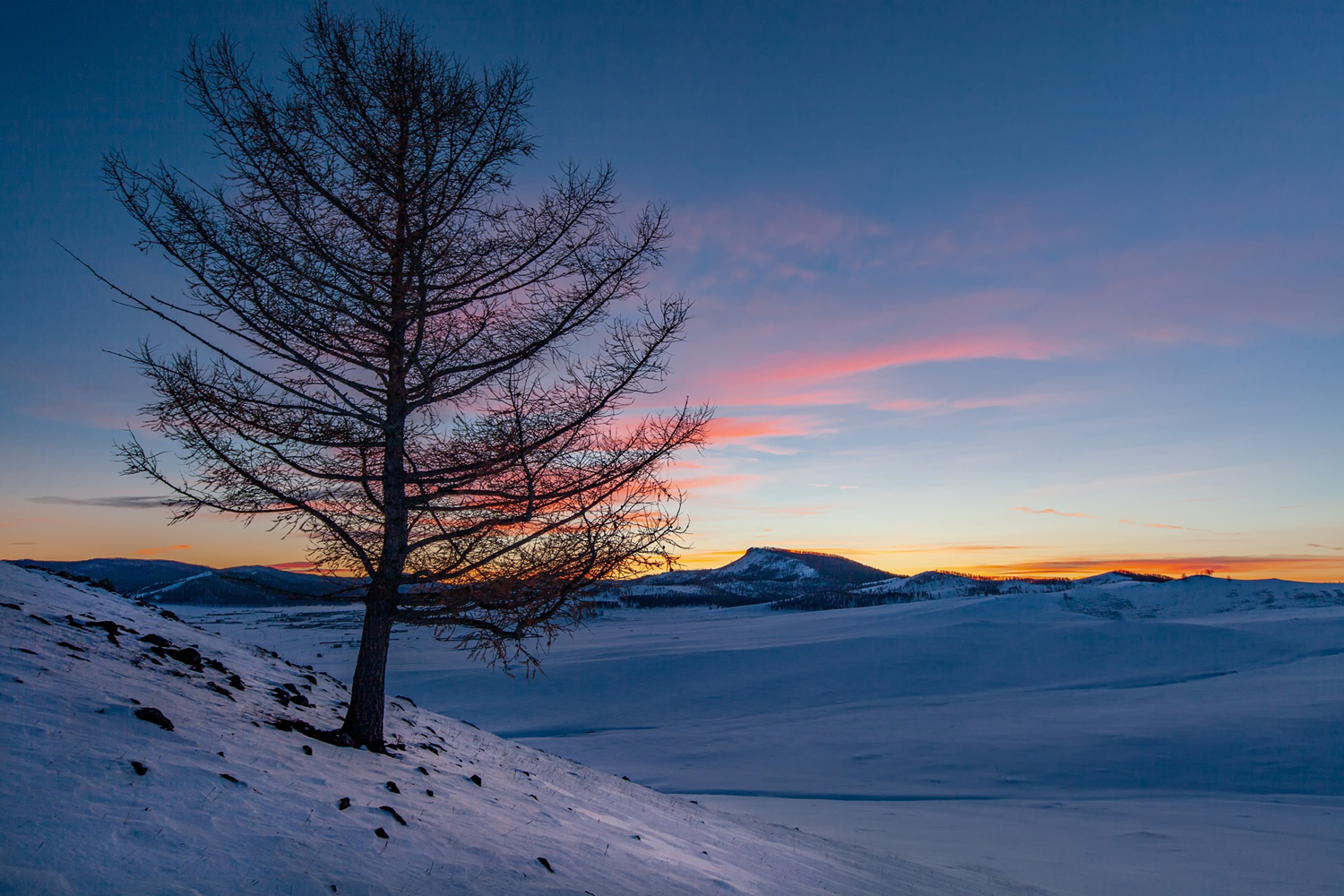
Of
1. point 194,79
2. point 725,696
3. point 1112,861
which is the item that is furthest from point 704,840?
point 725,696

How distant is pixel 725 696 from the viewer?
34.3 meters

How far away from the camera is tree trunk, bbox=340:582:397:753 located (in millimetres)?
7574

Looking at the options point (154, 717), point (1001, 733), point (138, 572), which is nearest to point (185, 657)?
point (154, 717)

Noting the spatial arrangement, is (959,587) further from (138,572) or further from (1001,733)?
(138,572)

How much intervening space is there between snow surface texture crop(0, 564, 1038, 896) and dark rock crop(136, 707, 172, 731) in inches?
0.6

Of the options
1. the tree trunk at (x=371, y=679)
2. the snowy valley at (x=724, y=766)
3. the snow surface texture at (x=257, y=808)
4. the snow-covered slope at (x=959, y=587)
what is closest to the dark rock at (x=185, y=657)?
the snow surface texture at (x=257, y=808)

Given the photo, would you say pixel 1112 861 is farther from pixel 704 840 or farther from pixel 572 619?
pixel 572 619

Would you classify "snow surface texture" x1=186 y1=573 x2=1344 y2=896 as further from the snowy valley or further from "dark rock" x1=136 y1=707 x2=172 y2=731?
"dark rock" x1=136 y1=707 x2=172 y2=731

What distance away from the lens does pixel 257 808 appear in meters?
4.74

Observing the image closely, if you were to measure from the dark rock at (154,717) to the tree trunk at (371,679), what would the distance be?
2.03 m

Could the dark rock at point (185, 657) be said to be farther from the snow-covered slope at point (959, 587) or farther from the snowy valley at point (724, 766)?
the snow-covered slope at point (959, 587)

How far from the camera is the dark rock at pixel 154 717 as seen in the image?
558 centimetres

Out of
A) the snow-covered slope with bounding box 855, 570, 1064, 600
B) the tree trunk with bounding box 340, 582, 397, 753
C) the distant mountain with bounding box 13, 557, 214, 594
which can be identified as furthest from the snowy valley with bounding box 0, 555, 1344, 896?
the distant mountain with bounding box 13, 557, 214, 594

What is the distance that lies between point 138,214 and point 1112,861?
18.4 m
